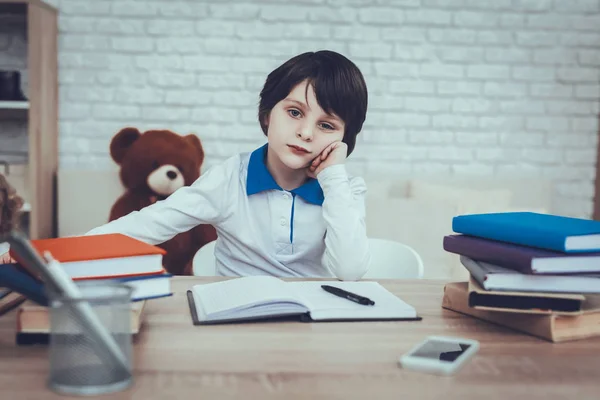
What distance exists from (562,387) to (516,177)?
7.63 feet

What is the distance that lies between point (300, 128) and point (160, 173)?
3.74 feet

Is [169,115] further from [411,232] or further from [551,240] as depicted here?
[551,240]

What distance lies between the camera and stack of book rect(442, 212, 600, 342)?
0.83 meters

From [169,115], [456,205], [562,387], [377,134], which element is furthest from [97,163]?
[562,387]

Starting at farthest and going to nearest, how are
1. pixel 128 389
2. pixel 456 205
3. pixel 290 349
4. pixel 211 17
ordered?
pixel 211 17 < pixel 456 205 < pixel 290 349 < pixel 128 389

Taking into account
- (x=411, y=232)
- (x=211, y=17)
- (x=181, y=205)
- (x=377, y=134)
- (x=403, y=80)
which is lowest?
(x=411, y=232)

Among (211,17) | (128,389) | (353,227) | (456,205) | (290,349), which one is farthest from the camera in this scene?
(211,17)

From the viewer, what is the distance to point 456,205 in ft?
7.62

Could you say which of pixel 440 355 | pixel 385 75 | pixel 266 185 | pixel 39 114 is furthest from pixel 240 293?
pixel 385 75

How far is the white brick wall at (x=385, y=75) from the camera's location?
2.68m

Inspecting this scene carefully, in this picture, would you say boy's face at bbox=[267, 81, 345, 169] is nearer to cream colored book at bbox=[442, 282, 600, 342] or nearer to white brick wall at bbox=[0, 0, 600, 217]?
cream colored book at bbox=[442, 282, 600, 342]

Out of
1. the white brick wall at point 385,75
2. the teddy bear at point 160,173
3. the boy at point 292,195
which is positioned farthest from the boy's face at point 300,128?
the white brick wall at point 385,75

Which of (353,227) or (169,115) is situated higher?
(169,115)

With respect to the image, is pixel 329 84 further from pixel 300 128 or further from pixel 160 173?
pixel 160 173
